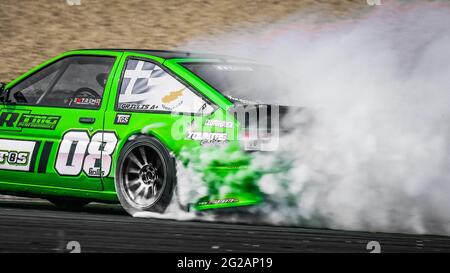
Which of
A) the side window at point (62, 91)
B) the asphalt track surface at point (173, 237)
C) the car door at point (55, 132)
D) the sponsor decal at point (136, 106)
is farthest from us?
the side window at point (62, 91)

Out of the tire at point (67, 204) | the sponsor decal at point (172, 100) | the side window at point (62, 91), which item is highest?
the side window at point (62, 91)

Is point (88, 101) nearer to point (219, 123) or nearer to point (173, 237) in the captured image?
point (219, 123)

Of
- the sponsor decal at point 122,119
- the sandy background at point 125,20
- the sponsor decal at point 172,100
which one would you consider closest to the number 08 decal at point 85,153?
the sponsor decal at point 122,119

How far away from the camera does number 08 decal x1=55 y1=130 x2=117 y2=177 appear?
364 inches

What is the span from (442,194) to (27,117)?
392 cm

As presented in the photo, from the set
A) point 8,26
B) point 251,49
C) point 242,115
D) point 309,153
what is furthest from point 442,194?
point 8,26

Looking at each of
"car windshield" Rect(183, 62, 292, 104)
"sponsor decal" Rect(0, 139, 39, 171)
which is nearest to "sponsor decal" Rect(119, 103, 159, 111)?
"car windshield" Rect(183, 62, 292, 104)

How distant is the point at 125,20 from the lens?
17984 millimetres

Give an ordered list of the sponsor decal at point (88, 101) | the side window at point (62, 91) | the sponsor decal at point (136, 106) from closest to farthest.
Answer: the sponsor decal at point (136, 106) < the sponsor decal at point (88, 101) < the side window at point (62, 91)

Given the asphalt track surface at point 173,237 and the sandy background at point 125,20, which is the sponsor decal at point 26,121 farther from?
the sandy background at point 125,20

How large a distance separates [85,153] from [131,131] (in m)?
0.49

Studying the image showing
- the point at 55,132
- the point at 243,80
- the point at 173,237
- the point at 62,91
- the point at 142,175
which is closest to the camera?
the point at 173,237

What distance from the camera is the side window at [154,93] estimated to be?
9.04 meters

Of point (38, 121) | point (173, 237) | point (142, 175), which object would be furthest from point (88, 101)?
point (173, 237)
